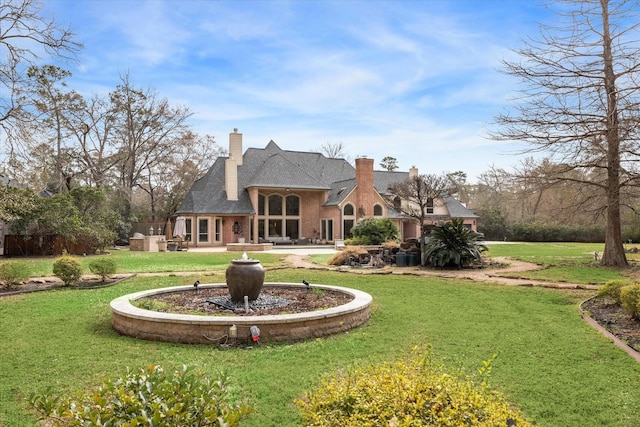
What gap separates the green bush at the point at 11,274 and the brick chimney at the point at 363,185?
80.8 feet

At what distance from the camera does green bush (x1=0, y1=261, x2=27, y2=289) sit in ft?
36.3

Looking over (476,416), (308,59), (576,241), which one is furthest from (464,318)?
(576,241)

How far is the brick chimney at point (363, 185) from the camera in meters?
33.6

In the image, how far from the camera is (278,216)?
34.7 metres

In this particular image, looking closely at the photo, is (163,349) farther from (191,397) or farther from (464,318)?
(464,318)

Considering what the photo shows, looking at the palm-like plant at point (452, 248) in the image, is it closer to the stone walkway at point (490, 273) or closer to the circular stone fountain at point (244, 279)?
the stone walkway at point (490, 273)

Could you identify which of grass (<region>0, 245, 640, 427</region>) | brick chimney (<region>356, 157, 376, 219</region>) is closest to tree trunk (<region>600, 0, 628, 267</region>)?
grass (<region>0, 245, 640, 427</region>)

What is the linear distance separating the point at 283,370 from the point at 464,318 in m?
4.16

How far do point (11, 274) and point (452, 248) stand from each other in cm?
1316

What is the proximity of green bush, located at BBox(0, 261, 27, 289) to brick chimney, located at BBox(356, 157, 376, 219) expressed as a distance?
80.8 feet

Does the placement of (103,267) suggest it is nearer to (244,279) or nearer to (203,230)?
(244,279)

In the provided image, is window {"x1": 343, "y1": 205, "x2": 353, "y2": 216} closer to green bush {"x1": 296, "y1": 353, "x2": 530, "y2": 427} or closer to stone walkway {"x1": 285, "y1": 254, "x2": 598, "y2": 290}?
stone walkway {"x1": 285, "y1": 254, "x2": 598, "y2": 290}

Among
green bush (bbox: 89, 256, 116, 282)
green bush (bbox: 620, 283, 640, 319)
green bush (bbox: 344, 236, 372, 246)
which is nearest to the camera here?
green bush (bbox: 620, 283, 640, 319)

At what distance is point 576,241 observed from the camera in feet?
126
